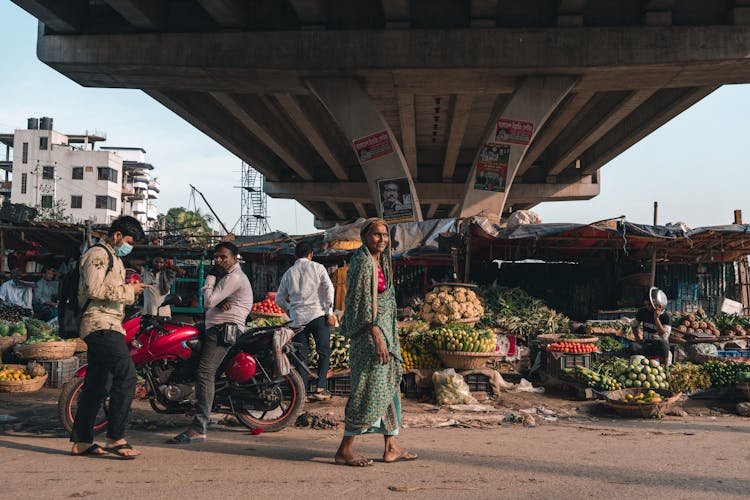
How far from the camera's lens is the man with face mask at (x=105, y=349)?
482 centimetres

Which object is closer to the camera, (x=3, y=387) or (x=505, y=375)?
(x=3, y=387)

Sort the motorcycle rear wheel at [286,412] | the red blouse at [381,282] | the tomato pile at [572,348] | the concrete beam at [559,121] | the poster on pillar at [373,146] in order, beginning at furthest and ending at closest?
the concrete beam at [559,121]
the poster on pillar at [373,146]
the tomato pile at [572,348]
the motorcycle rear wheel at [286,412]
the red blouse at [381,282]

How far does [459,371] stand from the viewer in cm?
849

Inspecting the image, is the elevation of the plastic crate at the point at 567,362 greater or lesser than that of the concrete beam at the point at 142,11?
lesser

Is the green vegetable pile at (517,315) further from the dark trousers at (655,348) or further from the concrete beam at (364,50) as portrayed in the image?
the concrete beam at (364,50)

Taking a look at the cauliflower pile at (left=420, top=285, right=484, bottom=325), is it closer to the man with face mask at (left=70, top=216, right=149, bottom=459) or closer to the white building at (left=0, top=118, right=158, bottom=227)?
the man with face mask at (left=70, top=216, right=149, bottom=459)

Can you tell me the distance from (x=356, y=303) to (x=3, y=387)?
6.29 meters

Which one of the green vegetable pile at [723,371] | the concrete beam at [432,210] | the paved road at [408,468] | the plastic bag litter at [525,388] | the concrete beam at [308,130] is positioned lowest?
the paved road at [408,468]

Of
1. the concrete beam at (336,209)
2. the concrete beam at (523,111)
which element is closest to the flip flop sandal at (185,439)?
the concrete beam at (523,111)

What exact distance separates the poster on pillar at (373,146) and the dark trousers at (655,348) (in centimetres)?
822

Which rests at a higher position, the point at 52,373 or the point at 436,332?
the point at 436,332

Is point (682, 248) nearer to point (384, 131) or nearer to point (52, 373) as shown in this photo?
point (384, 131)

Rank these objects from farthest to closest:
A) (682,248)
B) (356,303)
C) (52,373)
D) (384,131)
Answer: (384,131)
(682,248)
(52,373)
(356,303)

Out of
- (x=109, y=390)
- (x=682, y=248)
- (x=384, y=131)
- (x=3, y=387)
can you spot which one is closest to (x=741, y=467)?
(x=109, y=390)
